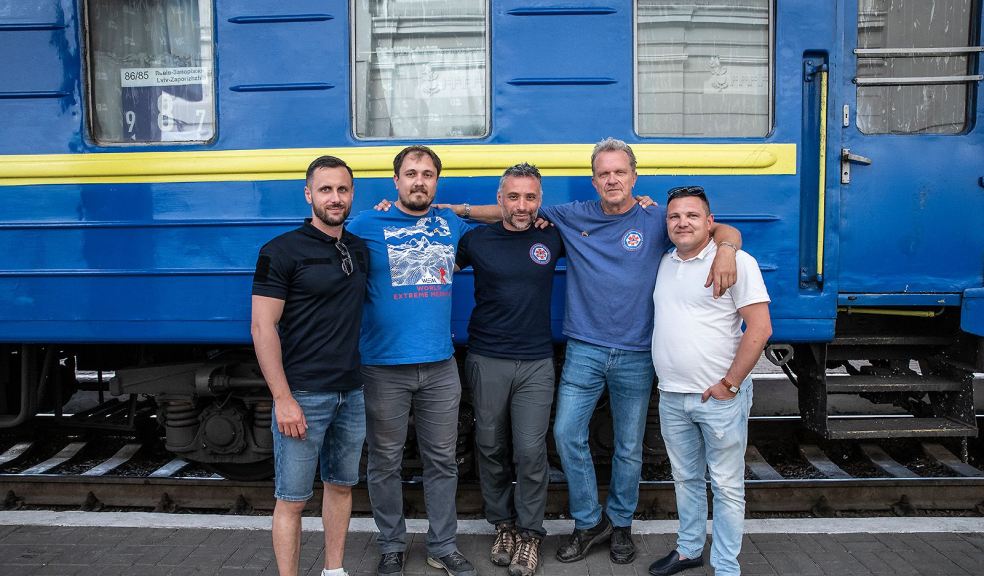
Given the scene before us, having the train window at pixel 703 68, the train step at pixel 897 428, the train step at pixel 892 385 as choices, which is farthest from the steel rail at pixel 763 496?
the train window at pixel 703 68

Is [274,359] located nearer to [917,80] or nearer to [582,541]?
[582,541]

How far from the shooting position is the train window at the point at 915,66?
403cm

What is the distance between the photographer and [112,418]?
17.7 ft

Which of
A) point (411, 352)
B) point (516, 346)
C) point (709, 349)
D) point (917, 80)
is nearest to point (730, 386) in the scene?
point (709, 349)

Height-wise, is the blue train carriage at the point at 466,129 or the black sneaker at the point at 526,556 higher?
the blue train carriage at the point at 466,129

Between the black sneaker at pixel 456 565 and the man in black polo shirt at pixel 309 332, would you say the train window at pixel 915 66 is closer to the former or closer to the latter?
the man in black polo shirt at pixel 309 332

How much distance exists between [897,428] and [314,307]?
3347 millimetres

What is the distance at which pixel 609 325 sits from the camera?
349cm

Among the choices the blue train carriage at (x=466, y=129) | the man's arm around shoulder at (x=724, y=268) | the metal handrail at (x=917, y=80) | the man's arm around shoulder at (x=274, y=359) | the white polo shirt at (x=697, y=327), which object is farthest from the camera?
the metal handrail at (x=917, y=80)

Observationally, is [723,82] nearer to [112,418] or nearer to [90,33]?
[90,33]

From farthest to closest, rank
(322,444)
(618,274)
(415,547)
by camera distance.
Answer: (415,547)
(618,274)
(322,444)

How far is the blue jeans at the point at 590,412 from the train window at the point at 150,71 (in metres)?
2.37

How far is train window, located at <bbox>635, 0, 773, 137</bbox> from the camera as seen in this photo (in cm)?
393

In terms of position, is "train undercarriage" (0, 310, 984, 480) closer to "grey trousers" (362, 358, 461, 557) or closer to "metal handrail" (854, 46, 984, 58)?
"grey trousers" (362, 358, 461, 557)
